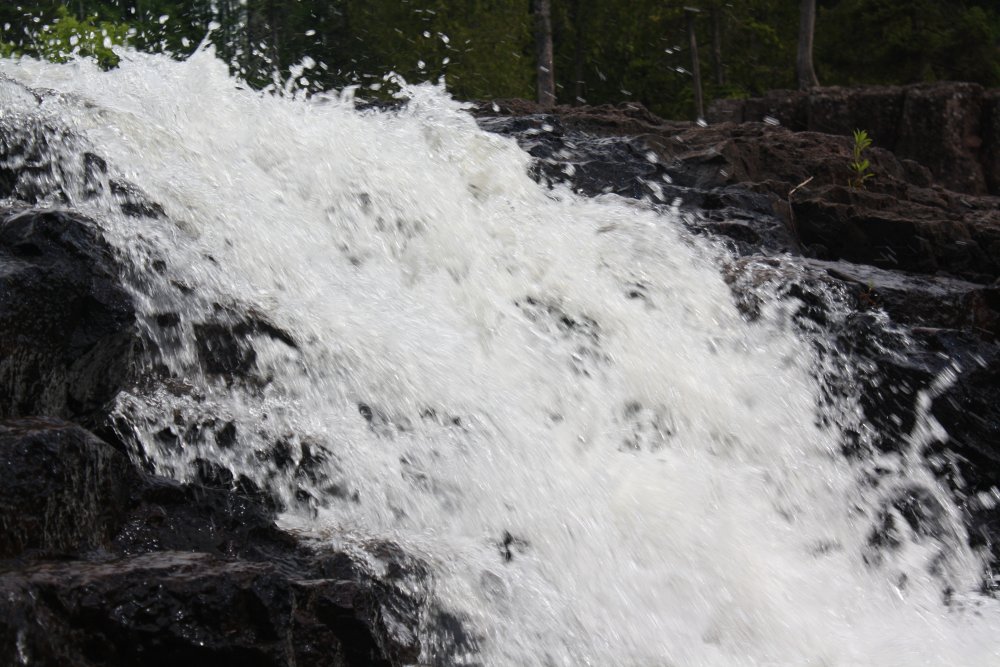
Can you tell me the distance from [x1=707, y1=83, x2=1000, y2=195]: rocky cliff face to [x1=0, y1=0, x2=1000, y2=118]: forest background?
766cm

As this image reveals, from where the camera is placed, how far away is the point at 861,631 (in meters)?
4.65

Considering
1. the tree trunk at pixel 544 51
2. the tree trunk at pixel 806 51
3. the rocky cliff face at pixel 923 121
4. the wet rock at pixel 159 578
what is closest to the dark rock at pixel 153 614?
A: the wet rock at pixel 159 578

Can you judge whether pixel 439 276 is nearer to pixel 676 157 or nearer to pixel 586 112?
pixel 676 157

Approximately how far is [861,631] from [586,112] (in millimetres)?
5631

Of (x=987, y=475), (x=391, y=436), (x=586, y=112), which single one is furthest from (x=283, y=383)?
(x=586, y=112)

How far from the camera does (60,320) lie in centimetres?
391

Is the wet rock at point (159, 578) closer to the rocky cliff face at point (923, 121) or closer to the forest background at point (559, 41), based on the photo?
the rocky cliff face at point (923, 121)

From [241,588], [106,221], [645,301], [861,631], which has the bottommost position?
[861,631]

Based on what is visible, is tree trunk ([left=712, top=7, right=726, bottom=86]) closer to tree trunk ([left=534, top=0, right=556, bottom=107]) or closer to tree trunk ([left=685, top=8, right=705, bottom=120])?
tree trunk ([left=685, top=8, right=705, bottom=120])

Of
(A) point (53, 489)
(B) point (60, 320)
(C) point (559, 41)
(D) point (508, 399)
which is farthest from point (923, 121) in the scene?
(C) point (559, 41)

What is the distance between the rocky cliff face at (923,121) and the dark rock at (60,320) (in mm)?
10829

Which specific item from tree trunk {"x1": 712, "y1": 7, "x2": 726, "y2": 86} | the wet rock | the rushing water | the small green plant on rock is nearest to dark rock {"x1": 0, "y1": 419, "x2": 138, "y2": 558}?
the wet rock

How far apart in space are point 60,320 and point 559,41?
22.8 m

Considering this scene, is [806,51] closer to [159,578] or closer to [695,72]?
[695,72]
